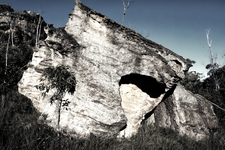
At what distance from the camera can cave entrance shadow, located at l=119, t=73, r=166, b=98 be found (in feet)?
17.6

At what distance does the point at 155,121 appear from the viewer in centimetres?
652

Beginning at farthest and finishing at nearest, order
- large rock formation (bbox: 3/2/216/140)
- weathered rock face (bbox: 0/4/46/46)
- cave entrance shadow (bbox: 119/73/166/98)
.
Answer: weathered rock face (bbox: 0/4/46/46)
cave entrance shadow (bbox: 119/73/166/98)
large rock formation (bbox: 3/2/216/140)

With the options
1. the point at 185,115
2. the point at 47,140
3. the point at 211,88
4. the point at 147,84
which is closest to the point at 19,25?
the point at 47,140

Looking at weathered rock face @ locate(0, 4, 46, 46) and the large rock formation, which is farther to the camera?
weathered rock face @ locate(0, 4, 46, 46)

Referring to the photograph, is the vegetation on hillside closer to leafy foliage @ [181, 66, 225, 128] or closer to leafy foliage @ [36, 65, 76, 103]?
leafy foliage @ [36, 65, 76, 103]

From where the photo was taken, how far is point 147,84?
570 centimetres

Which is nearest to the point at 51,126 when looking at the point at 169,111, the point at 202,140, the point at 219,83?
the point at 169,111

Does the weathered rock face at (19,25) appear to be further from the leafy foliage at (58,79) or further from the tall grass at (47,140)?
the leafy foliage at (58,79)

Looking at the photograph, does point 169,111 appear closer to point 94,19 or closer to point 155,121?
point 155,121

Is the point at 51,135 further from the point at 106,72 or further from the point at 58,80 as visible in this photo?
the point at 106,72

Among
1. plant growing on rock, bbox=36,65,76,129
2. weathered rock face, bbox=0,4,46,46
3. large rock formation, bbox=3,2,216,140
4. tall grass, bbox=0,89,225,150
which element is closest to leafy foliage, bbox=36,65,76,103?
plant growing on rock, bbox=36,65,76,129

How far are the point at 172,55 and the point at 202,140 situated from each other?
13.2 ft

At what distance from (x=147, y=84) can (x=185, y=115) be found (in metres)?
2.50

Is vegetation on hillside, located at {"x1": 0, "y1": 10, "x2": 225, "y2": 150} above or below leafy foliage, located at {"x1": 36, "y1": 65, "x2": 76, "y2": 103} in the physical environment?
below
